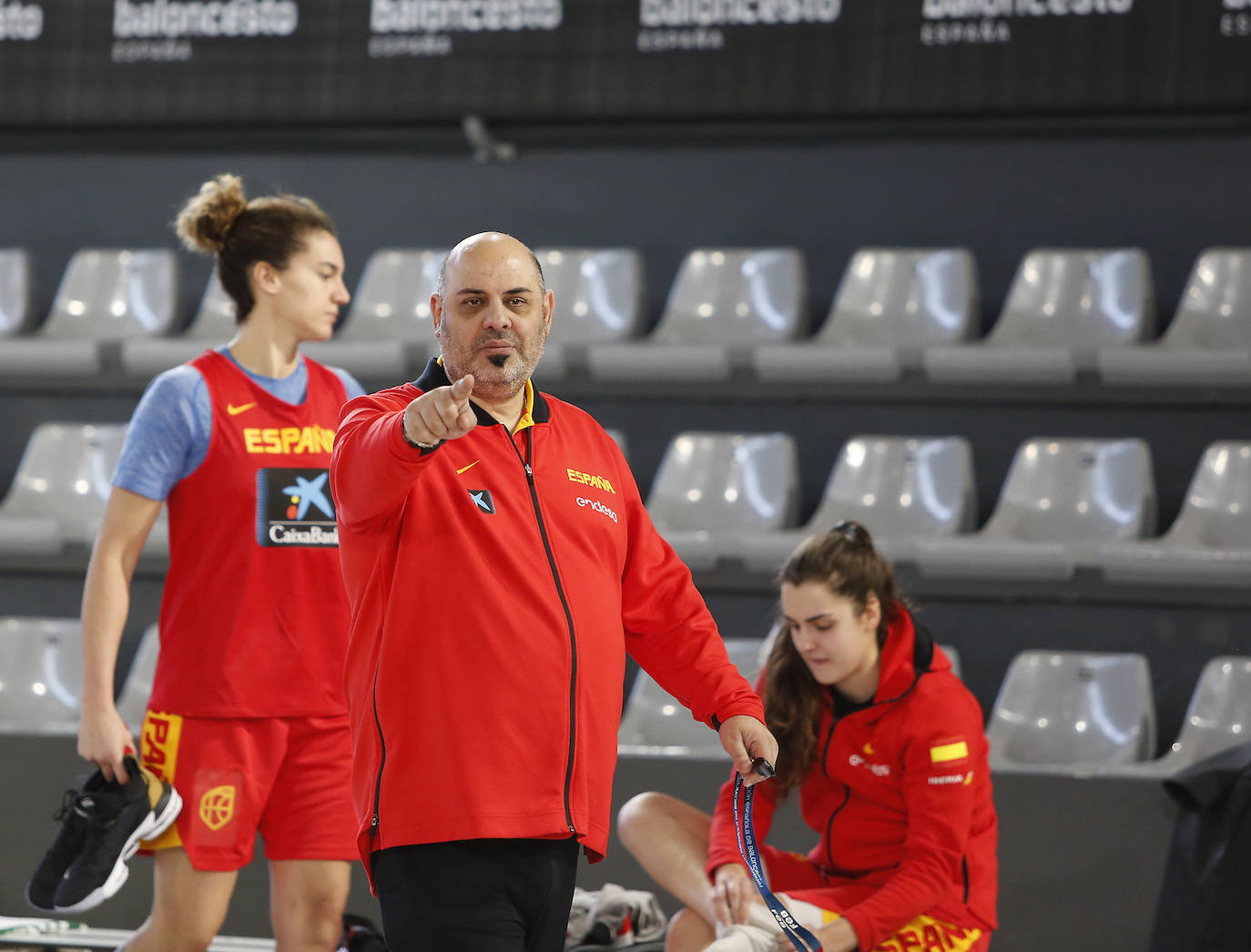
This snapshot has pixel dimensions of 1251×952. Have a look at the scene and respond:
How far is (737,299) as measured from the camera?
5297 millimetres

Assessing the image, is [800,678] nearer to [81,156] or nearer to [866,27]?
[866,27]

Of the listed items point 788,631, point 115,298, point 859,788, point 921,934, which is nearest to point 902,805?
point 859,788

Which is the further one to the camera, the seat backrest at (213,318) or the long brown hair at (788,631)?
the seat backrest at (213,318)

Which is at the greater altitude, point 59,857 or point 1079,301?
point 1079,301

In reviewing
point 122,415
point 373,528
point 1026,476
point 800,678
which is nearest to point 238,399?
point 373,528

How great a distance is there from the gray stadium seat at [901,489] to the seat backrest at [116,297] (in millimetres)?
2647

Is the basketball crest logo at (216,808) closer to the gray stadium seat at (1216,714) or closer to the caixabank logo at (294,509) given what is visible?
the caixabank logo at (294,509)

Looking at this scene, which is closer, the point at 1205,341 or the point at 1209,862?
the point at 1209,862

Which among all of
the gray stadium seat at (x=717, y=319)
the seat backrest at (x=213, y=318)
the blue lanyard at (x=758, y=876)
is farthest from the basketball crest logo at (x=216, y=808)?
the seat backrest at (x=213, y=318)

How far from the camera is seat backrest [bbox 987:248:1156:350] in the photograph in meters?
4.84

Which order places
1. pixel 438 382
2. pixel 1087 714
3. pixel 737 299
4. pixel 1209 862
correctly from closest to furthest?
pixel 438 382 < pixel 1209 862 < pixel 1087 714 < pixel 737 299

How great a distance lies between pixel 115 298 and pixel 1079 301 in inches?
144

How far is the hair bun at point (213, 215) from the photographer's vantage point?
288 centimetres

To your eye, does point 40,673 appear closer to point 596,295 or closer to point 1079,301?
point 596,295
